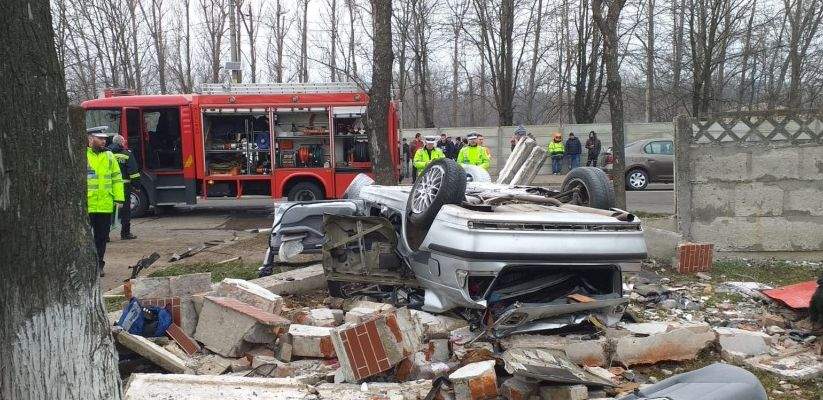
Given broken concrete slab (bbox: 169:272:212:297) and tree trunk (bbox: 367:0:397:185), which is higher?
tree trunk (bbox: 367:0:397:185)

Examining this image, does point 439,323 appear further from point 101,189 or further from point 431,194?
point 101,189

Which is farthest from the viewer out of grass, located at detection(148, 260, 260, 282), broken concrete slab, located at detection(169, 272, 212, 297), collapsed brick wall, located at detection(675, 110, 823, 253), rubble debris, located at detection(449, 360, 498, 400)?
collapsed brick wall, located at detection(675, 110, 823, 253)

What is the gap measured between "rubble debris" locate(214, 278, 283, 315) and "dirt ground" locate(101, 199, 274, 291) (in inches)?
107

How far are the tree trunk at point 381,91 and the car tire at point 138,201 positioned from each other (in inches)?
211

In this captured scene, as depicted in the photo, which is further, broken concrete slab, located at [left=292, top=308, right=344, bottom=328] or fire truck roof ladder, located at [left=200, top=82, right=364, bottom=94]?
fire truck roof ladder, located at [left=200, top=82, right=364, bottom=94]

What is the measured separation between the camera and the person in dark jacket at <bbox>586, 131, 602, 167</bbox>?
23125 millimetres

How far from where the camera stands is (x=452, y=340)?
464 cm

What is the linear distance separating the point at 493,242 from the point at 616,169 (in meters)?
6.02

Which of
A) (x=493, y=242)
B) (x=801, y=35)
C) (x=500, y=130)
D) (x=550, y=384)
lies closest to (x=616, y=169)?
(x=493, y=242)

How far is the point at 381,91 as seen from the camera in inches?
413

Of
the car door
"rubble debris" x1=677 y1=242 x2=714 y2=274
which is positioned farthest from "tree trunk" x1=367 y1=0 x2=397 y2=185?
the car door

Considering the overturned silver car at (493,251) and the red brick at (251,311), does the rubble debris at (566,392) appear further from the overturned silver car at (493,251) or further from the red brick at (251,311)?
the red brick at (251,311)

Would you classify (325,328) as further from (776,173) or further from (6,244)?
(776,173)

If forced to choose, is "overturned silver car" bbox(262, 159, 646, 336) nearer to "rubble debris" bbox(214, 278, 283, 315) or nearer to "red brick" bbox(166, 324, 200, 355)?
"rubble debris" bbox(214, 278, 283, 315)
